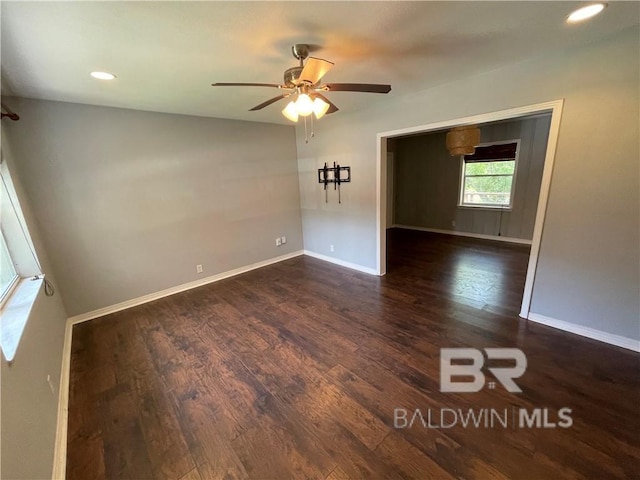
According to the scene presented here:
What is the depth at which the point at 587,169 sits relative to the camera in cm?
217

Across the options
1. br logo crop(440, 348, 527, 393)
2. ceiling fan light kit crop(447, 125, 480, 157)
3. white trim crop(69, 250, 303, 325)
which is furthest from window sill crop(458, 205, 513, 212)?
white trim crop(69, 250, 303, 325)

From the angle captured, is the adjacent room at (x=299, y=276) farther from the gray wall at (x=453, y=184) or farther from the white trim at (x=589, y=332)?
the gray wall at (x=453, y=184)

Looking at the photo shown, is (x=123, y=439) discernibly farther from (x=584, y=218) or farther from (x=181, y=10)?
(x=584, y=218)

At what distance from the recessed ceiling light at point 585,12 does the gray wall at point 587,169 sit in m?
0.56

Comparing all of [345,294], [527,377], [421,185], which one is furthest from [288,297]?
[421,185]

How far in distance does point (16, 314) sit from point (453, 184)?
7224 mm

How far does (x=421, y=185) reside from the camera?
22.5 ft

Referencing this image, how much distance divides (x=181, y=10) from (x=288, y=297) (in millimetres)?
2946

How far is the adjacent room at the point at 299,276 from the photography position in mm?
1507

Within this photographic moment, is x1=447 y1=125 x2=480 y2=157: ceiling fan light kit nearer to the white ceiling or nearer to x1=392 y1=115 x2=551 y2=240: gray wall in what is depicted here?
the white ceiling

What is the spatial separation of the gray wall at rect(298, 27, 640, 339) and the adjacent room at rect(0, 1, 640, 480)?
0.01m

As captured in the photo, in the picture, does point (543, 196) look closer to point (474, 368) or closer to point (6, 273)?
point (474, 368)

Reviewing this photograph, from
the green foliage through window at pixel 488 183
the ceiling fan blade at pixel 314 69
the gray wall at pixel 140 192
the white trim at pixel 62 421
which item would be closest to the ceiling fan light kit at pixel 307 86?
the ceiling fan blade at pixel 314 69

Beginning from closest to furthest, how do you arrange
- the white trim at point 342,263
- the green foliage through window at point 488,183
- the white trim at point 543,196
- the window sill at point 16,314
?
the window sill at point 16,314
the white trim at point 543,196
the white trim at point 342,263
the green foliage through window at point 488,183
